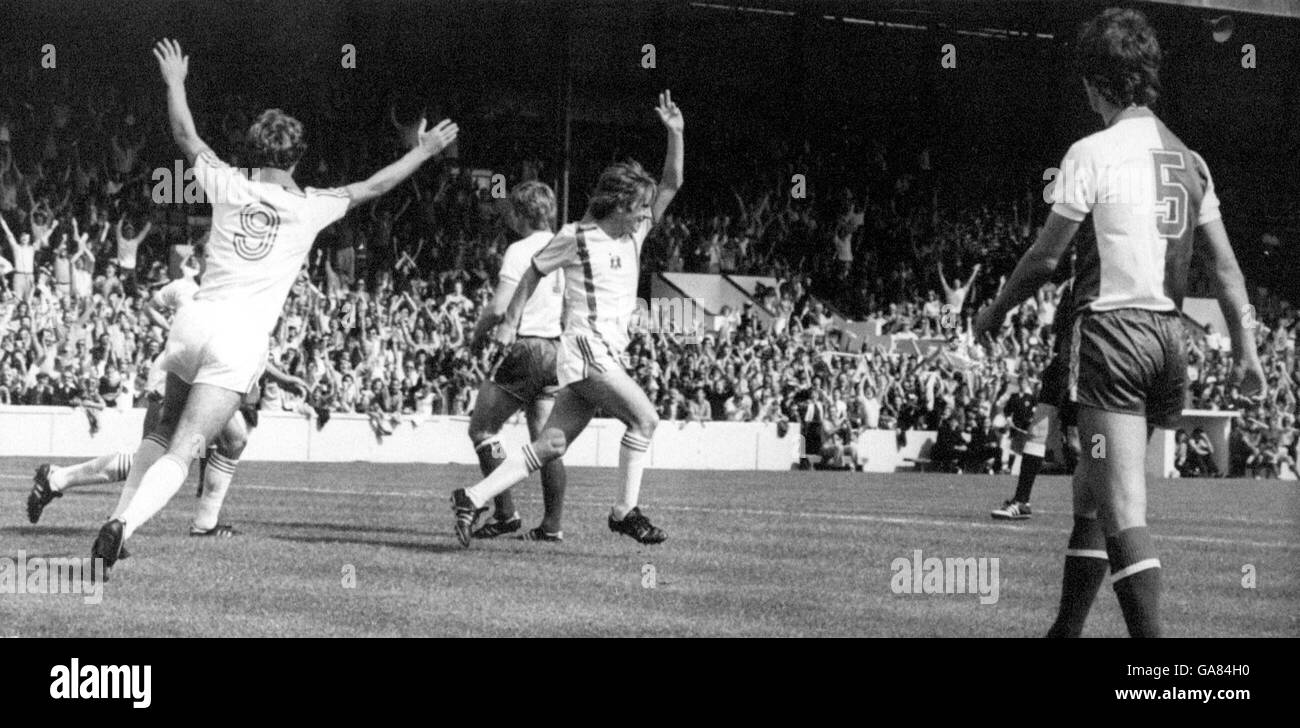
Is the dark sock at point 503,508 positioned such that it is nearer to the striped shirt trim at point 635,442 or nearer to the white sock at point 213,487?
the striped shirt trim at point 635,442

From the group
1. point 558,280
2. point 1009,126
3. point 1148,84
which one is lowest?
point 558,280

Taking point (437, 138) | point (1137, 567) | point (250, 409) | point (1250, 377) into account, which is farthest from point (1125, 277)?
point (250, 409)

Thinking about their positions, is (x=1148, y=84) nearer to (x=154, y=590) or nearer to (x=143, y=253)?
(x=154, y=590)

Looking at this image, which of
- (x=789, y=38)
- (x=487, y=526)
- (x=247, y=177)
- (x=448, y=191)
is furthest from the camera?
(x=789, y=38)

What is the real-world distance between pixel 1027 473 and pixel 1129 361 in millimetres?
8586

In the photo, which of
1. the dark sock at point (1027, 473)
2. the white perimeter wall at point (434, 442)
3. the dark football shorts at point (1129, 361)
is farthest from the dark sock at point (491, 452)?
the white perimeter wall at point (434, 442)

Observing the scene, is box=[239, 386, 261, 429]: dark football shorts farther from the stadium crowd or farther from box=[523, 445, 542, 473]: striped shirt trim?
the stadium crowd

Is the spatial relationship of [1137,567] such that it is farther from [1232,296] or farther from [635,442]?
[635,442]

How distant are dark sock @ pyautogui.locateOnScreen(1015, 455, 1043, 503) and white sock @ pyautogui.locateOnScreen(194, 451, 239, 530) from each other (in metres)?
6.29

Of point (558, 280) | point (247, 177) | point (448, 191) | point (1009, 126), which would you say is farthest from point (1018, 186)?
point (247, 177)

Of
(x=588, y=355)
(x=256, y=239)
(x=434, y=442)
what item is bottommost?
(x=434, y=442)

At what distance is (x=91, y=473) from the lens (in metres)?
10.3
